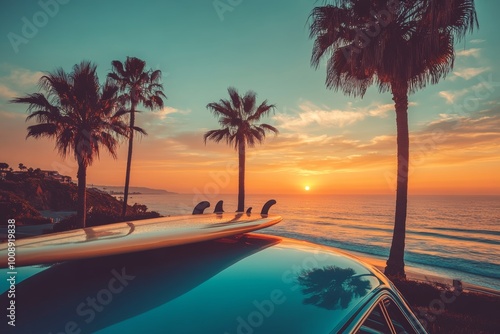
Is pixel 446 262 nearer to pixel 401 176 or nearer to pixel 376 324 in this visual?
pixel 401 176

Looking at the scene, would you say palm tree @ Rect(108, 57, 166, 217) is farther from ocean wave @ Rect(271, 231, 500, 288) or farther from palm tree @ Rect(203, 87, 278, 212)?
ocean wave @ Rect(271, 231, 500, 288)

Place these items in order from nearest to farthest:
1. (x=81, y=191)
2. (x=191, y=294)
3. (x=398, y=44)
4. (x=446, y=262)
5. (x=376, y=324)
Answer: (x=191, y=294) → (x=376, y=324) → (x=398, y=44) → (x=81, y=191) → (x=446, y=262)

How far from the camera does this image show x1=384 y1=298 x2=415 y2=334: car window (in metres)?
1.72

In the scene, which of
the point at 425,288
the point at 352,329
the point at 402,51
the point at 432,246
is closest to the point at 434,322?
the point at 425,288

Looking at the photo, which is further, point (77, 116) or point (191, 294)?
point (77, 116)

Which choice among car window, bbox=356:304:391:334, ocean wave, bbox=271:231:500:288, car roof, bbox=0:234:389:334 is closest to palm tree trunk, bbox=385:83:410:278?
car window, bbox=356:304:391:334

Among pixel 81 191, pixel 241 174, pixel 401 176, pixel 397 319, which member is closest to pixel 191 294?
pixel 397 319

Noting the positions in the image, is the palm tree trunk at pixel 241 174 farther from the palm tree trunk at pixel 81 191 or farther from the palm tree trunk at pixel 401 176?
the palm tree trunk at pixel 401 176

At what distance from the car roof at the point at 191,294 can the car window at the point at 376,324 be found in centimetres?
20

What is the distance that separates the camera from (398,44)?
34.2 ft

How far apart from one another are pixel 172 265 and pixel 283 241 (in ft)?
2.80

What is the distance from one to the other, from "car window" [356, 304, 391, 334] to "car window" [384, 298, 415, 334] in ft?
0.36

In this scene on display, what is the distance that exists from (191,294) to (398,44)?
38.6ft

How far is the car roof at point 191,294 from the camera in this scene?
88cm
